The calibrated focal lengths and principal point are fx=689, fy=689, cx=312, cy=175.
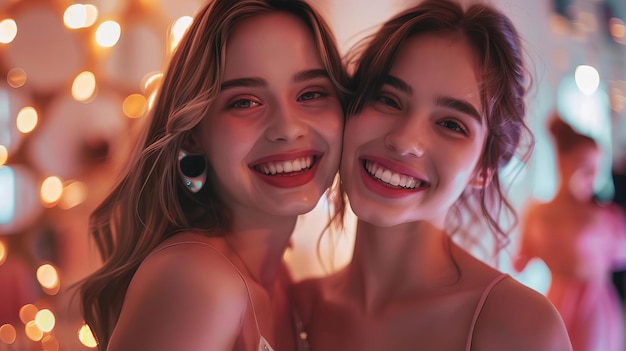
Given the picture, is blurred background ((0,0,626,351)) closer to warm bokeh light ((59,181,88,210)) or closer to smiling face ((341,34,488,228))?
warm bokeh light ((59,181,88,210))

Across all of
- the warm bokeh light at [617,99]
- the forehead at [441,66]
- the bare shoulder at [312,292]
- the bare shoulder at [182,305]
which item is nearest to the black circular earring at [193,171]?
the bare shoulder at [182,305]

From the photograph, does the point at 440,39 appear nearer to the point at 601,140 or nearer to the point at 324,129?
the point at 324,129

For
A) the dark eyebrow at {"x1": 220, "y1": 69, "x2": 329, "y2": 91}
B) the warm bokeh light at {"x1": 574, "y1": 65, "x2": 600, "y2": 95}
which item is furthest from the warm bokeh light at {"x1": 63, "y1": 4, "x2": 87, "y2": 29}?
the warm bokeh light at {"x1": 574, "y1": 65, "x2": 600, "y2": 95}

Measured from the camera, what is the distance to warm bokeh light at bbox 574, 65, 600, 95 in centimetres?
312

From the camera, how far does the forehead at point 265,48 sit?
4.86 feet

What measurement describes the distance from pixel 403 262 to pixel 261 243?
0.33m

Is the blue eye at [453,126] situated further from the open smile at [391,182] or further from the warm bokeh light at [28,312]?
the warm bokeh light at [28,312]

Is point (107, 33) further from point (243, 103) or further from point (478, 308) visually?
point (478, 308)

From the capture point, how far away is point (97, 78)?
8.38ft

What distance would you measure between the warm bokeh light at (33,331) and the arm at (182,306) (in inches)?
56.9

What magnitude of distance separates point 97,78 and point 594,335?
2.30 m

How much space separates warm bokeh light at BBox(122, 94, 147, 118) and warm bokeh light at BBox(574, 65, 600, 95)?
6.30ft

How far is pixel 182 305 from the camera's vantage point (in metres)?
1.26

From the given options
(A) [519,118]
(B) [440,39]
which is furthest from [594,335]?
(B) [440,39]
